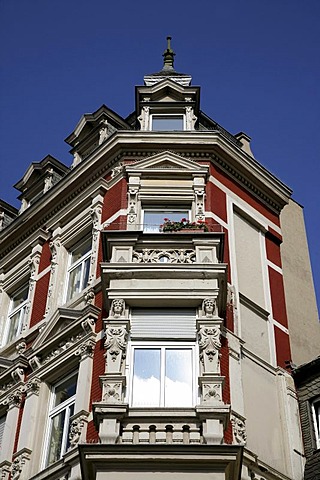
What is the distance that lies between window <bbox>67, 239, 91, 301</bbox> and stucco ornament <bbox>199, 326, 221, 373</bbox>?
4.65 metres

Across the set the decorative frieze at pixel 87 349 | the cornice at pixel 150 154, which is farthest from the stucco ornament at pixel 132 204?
the decorative frieze at pixel 87 349

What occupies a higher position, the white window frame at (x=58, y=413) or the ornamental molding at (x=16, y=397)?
the ornamental molding at (x=16, y=397)

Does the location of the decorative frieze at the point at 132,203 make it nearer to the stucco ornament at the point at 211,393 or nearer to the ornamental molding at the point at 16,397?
the ornamental molding at the point at 16,397

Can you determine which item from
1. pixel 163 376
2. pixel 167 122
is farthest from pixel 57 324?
pixel 167 122

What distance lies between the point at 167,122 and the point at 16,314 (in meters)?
6.95

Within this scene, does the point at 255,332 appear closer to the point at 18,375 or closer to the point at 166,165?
the point at 166,165

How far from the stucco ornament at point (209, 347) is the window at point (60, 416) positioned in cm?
342

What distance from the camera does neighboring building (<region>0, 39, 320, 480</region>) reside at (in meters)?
16.2

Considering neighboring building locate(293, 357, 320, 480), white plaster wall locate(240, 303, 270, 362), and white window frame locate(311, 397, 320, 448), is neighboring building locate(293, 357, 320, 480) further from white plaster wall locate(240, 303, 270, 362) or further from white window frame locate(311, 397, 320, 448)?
white plaster wall locate(240, 303, 270, 362)

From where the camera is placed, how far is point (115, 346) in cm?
1745

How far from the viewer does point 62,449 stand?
18.3 m

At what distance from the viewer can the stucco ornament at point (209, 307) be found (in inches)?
706

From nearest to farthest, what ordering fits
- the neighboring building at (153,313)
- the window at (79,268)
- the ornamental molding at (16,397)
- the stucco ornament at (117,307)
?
the neighboring building at (153,313)
the stucco ornament at (117,307)
the ornamental molding at (16,397)
the window at (79,268)

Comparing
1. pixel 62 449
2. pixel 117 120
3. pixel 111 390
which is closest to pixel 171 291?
pixel 111 390
